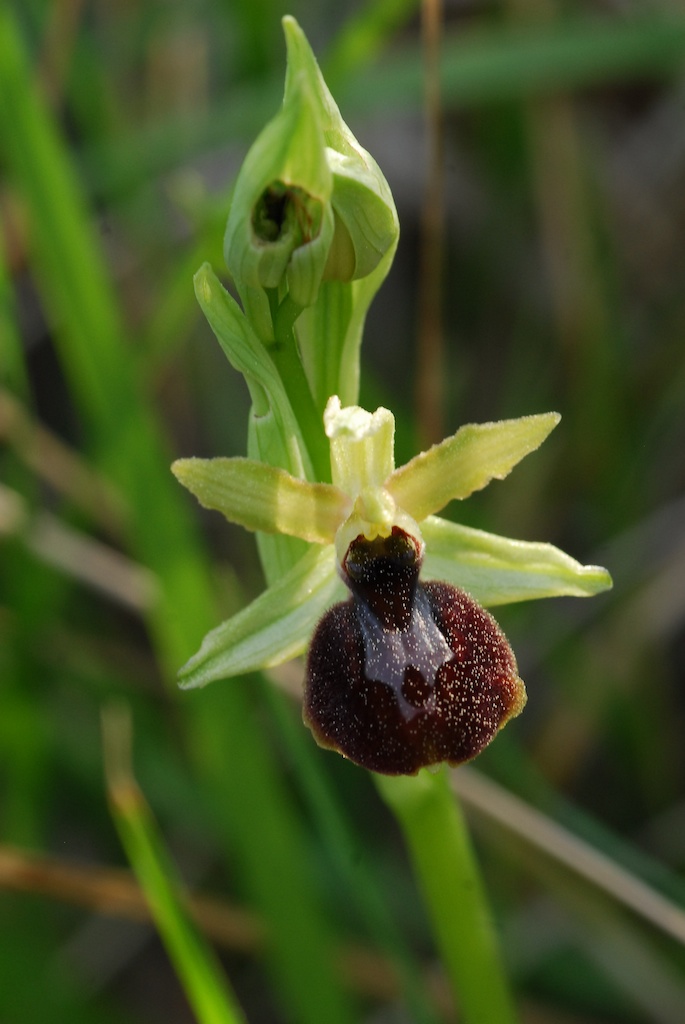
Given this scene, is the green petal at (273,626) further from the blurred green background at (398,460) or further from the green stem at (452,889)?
the blurred green background at (398,460)

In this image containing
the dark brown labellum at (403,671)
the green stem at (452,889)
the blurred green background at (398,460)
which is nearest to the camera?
the dark brown labellum at (403,671)

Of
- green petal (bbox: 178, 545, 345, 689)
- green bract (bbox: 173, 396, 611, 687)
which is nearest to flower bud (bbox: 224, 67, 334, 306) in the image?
green bract (bbox: 173, 396, 611, 687)

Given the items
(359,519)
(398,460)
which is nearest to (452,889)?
(359,519)

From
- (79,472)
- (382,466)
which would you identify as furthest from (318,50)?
(382,466)

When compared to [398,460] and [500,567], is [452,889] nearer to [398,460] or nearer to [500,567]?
[500,567]

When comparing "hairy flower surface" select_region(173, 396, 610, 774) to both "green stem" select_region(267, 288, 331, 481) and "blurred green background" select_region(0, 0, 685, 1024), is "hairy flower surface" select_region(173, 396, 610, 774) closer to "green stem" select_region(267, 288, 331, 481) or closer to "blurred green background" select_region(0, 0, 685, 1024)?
"green stem" select_region(267, 288, 331, 481)

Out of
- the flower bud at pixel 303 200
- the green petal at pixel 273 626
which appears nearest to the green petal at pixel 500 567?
the green petal at pixel 273 626

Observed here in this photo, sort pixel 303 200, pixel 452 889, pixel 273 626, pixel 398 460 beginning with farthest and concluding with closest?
pixel 398 460 < pixel 452 889 < pixel 273 626 < pixel 303 200
